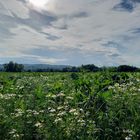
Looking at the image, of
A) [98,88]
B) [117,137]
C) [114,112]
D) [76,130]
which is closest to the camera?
[76,130]

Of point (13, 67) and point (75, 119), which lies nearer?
point (75, 119)

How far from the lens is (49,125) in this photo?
624cm

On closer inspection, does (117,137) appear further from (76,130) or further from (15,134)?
(15,134)

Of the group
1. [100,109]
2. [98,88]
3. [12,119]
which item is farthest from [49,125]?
[98,88]

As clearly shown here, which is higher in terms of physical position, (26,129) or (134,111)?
(134,111)

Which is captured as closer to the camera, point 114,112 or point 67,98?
point 114,112

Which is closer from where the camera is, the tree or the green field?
the green field

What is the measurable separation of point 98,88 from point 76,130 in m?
3.99

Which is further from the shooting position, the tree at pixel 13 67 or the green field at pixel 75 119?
the tree at pixel 13 67

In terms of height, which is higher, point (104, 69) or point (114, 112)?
point (104, 69)

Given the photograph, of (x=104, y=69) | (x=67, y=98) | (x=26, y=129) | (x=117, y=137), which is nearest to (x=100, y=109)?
(x=67, y=98)

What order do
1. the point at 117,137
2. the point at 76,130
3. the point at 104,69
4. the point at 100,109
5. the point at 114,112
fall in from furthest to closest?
1. the point at 104,69
2. the point at 100,109
3. the point at 114,112
4. the point at 117,137
5. the point at 76,130

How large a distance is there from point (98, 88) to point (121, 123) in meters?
3.14

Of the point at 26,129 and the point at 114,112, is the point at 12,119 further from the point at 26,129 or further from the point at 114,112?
the point at 114,112
